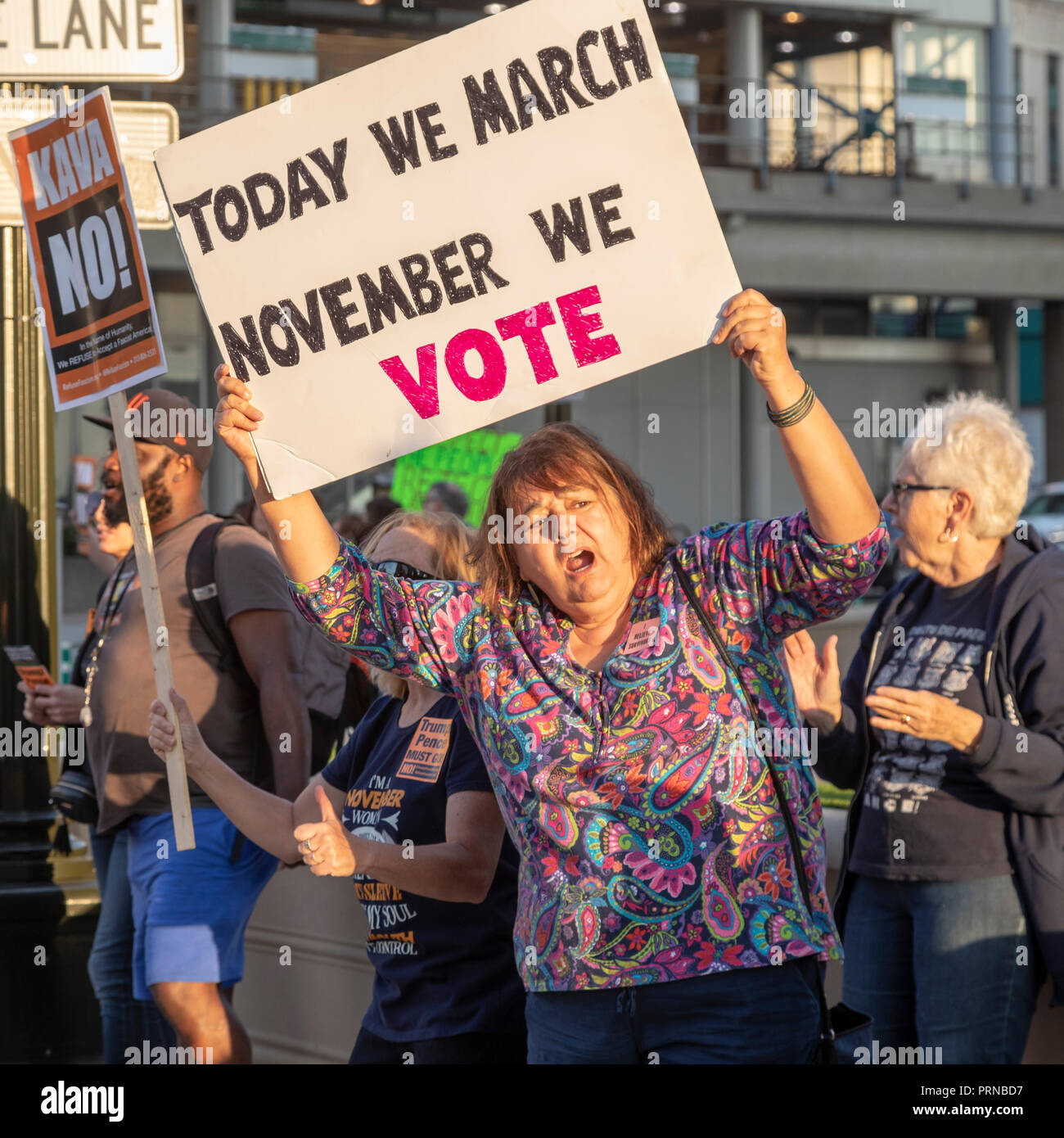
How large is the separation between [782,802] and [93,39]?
3.49 metres

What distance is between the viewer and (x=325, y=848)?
2.48 m

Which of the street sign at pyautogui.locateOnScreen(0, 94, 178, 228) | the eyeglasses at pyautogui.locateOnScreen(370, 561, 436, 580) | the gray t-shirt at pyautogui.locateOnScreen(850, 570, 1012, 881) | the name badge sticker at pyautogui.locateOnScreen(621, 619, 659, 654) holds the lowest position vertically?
the gray t-shirt at pyautogui.locateOnScreen(850, 570, 1012, 881)

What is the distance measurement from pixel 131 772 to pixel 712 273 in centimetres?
224

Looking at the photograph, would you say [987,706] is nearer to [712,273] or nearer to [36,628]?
[712,273]

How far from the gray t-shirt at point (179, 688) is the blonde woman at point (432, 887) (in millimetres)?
943

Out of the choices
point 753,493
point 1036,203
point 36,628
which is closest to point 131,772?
point 36,628

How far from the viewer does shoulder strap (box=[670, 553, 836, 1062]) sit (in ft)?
7.64

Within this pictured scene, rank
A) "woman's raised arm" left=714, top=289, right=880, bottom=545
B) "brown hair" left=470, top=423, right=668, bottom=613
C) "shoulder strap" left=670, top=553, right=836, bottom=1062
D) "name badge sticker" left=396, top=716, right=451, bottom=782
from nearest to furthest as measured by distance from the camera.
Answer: "woman's raised arm" left=714, top=289, right=880, bottom=545 → "shoulder strap" left=670, top=553, right=836, bottom=1062 → "brown hair" left=470, top=423, right=668, bottom=613 → "name badge sticker" left=396, top=716, right=451, bottom=782

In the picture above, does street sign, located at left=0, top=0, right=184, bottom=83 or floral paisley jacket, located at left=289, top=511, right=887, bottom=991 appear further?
street sign, located at left=0, top=0, right=184, bottom=83

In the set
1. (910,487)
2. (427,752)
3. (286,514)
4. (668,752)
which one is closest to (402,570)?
(427,752)

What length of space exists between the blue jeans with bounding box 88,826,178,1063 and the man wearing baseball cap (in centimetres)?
4

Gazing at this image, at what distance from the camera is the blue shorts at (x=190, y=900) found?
3.73 metres

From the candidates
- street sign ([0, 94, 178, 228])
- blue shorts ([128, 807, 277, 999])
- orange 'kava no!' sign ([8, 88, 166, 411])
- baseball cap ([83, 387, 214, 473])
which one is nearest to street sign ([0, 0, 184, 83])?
street sign ([0, 94, 178, 228])

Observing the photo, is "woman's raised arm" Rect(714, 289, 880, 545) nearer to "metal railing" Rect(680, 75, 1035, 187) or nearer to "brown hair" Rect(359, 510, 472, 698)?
"brown hair" Rect(359, 510, 472, 698)
